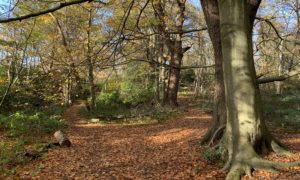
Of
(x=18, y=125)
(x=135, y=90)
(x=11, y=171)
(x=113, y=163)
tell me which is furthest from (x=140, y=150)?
(x=135, y=90)

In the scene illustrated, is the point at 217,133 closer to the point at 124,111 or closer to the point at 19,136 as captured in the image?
the point at 19,136

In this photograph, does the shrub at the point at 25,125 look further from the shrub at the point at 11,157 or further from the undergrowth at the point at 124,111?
the undergrowth at the point at 124,111

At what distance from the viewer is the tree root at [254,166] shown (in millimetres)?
5438

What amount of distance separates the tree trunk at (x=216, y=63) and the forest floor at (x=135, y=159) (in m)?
0.71

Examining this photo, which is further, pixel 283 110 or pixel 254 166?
pixel 283 110

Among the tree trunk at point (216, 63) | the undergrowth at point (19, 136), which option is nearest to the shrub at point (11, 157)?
the undergrowth at point (19, 136)

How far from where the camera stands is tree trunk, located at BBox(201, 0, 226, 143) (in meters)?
7.63

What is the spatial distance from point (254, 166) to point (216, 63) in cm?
303

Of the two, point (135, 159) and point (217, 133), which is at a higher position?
point (217, 133)

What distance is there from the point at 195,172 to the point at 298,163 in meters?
1.88

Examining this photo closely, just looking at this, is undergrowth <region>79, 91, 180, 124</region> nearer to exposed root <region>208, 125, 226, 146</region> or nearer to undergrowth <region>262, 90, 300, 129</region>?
undergrowth <region>262, 90, 300, 129</region>

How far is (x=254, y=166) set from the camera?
562 cm

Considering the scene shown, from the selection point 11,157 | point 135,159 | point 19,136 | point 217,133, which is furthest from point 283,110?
point 19,136

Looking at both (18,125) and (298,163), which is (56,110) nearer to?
(18,125)
